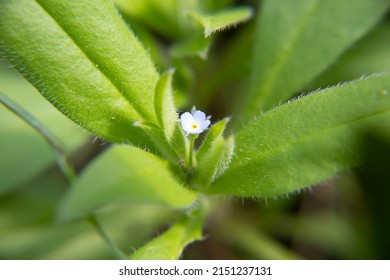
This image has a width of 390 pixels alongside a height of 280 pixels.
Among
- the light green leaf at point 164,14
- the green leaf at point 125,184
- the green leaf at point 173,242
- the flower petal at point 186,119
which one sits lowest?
the green leaf at point 173,242

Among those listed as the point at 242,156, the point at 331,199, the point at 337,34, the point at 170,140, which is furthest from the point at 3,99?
the point at 331,199

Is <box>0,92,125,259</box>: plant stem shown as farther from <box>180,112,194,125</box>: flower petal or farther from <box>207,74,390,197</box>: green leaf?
<box>180,112,194,125</box>: flower petal

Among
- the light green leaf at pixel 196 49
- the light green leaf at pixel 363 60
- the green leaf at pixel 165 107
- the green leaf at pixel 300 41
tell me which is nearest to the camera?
the green leaf at pixel 165 107

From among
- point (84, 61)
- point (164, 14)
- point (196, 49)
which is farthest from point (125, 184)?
point (164, 14)

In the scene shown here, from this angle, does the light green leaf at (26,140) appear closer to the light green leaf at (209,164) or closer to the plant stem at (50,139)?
the plant stem at (50,139)

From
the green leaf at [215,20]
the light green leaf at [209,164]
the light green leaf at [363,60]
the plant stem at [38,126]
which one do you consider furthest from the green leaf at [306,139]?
the light green leaf at [363,60]

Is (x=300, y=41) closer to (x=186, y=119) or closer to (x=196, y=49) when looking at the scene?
(x=196, y=49)
